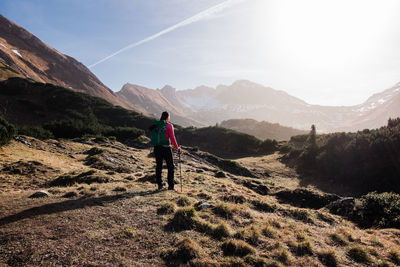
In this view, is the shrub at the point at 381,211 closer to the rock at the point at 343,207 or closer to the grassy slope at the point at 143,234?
the rock at the point at 343,207

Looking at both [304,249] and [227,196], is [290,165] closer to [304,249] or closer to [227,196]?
[227,196]

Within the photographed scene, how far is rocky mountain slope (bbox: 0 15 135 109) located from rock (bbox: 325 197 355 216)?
453 feet

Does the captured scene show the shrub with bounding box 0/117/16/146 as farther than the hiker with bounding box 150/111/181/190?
Yes

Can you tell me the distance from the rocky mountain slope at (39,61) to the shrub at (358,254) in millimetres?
138829

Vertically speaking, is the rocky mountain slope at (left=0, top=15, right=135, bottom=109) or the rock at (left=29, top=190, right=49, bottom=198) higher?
the rocky mountain slope at (left=0, top=15, right=135, bottom=109)

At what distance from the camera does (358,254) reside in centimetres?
511

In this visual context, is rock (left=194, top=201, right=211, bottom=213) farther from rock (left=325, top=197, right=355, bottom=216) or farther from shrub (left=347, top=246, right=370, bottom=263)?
rock (left=325, top=197, right=355, bottom=216)

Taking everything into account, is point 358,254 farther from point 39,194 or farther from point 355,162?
point 355,162

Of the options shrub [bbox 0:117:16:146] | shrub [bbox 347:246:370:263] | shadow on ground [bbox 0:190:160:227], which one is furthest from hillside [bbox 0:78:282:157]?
shrub [bbox 347:246:370:263]

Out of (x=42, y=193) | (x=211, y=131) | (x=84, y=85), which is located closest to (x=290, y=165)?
(x=211, y=131)

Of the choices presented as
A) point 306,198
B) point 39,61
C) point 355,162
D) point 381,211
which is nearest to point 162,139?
point 381,211

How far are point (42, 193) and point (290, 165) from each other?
37.7 m

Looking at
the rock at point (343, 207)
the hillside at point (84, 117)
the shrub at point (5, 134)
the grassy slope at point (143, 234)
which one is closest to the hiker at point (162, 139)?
the grassy slope at point (143, 234)

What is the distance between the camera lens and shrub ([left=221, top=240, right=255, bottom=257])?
14.8 ft
